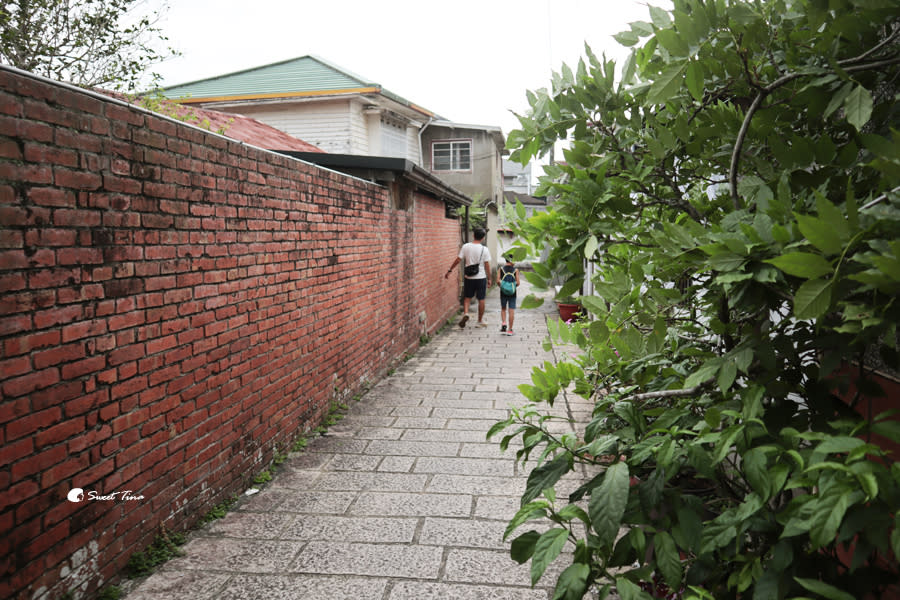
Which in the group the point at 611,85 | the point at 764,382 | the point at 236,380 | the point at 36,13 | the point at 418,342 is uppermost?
the point at 36,13

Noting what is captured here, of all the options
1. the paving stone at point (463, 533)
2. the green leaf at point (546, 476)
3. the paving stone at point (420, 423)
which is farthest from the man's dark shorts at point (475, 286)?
the green leaf at point (546, 476)

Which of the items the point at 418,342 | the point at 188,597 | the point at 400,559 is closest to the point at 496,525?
the point at 400,559

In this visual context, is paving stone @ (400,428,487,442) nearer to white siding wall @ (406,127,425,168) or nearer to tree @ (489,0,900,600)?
tree @ (489,0,900,600)

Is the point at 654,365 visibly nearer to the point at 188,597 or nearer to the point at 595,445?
the point at 595,445

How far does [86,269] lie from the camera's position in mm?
2627

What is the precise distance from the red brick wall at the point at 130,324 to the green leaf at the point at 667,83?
2325 millimetres

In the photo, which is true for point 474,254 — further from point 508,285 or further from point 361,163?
point 361,163

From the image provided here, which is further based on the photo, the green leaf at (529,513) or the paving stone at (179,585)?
the paving stone at (179,585)

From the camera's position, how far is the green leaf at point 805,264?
1.10 metres

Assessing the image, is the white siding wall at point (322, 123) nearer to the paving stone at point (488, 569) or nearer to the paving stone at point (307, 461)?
the paving stone at point (307, 461)

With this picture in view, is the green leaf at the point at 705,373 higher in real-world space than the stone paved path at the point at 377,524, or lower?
higher

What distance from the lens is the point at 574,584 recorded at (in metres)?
1.49

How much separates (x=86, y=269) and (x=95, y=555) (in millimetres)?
1329

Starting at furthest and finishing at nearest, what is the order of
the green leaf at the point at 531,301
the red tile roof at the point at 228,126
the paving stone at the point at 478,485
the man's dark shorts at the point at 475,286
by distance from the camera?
the man's dark shorts at the point at 475,286 < the red tile roof at the point at 228,126 < the paving stone at the point at 478,485 < the green leaf at the point at 531,301
